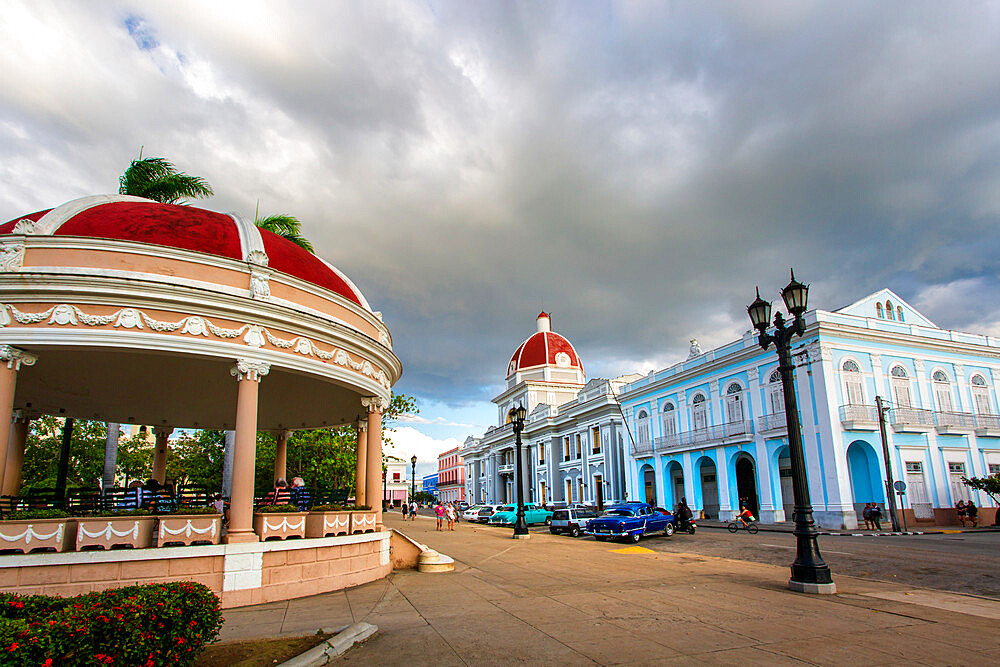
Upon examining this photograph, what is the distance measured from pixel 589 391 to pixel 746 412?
18.9 m

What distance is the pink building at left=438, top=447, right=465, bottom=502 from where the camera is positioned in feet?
381

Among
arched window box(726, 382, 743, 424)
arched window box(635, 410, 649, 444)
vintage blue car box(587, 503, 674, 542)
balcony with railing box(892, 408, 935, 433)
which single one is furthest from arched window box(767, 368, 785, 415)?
arched window box(635, 410, 649, 444)

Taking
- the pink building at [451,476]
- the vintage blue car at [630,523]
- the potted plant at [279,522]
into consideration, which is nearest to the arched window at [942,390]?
the vintage blue car at [630,523]

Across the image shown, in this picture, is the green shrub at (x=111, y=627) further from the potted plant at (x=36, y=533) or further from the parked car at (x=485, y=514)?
the parked car at (x=485, y=514)

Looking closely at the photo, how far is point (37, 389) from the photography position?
14.7 m

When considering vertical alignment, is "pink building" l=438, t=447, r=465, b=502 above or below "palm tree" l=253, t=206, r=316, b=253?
below

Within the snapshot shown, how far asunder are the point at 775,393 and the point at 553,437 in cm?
2801

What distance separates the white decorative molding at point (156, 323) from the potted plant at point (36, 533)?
3216mm

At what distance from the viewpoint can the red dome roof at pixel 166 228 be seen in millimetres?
11344

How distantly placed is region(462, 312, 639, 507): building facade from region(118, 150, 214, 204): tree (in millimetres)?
34869

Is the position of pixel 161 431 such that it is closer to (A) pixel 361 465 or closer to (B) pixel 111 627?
(A) pixel 361 465

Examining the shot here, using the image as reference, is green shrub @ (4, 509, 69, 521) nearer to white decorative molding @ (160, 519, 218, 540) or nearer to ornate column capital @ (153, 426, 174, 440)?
white decorative molding @ (160, 519, 218, 540)

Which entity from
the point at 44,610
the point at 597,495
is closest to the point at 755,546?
the point at 44,610

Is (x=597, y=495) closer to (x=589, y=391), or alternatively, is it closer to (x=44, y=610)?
(x=589, y=391)
